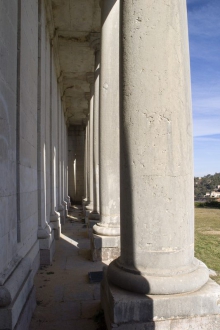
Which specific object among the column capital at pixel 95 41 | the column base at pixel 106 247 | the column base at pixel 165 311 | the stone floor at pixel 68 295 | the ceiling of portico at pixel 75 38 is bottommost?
the stone floor at pixel 68 295

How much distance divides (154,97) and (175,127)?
Answer: 1083 mm

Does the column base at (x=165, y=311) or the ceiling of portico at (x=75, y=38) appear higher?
the ceiling of portico at (x=75, y=38)

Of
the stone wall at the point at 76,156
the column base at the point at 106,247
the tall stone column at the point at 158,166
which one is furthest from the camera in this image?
the stone wall at the point at 76,156

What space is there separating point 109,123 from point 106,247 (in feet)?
26.8

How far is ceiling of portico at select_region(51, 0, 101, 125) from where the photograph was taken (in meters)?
31.4

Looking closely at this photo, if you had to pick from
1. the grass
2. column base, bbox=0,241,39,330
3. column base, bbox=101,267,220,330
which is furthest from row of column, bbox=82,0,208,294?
the grass

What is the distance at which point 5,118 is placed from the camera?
12.0 m

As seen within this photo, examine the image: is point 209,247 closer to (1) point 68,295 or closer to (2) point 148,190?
(1) point 68,295

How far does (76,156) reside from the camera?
270ft

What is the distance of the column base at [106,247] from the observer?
851 inches

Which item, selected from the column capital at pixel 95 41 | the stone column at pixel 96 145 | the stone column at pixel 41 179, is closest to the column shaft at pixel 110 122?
the stone column at pixel 41 179

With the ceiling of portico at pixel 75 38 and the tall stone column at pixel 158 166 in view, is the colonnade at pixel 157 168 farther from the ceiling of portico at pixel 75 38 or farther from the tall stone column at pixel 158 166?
the ceiling of portico at pixel 75 38

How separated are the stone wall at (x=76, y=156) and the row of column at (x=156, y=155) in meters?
71.4

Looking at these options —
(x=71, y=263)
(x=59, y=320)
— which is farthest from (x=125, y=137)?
(x=71, y=263)
